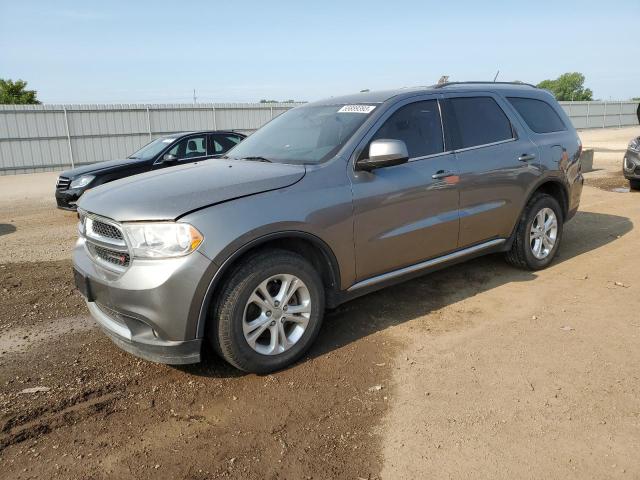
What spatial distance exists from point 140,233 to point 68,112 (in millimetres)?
18454

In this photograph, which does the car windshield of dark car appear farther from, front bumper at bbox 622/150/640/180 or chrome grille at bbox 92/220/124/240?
front bumper at bbox 622/150/640/180

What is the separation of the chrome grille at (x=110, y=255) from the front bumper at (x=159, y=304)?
0.07m

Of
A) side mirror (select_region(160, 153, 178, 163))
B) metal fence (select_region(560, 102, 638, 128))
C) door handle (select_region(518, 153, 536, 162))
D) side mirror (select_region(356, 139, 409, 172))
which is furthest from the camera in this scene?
metal fence (select_region(560, 102, 638, 128))

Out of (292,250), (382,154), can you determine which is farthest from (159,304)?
(382,154)

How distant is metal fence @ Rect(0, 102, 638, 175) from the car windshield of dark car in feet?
55.3

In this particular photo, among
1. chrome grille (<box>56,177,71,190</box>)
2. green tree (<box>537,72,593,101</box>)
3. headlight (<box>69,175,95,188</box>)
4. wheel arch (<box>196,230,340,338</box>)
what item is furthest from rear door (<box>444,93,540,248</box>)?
green tree (<box>537,72,593,101</box>)

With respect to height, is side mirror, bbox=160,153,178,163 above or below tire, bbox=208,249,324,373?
above

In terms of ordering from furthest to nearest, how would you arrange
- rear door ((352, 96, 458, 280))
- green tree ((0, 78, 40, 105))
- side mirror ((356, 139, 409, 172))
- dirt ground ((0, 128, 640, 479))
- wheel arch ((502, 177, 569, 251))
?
green tree ((0, 78, 40, 105)) → wheel arch ((502, 177, 569, 251)) → rear door ((352, 96, 458, 280)) → side mirror ((356, 139, 409, 172)) → dirt ground ((0, 128, 640, 479))

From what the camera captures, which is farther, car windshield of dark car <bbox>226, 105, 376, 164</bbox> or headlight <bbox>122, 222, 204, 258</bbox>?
car windshield of dark car <bbox>226, 105, 376, 164</bbox>

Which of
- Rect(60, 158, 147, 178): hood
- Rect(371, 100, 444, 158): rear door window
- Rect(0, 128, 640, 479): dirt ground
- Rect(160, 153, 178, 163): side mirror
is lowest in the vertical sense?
Rect(0, 128, 640, 479): dirt ground

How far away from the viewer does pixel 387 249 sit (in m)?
3.88

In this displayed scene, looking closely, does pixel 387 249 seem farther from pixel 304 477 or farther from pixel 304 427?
pixel 304 477

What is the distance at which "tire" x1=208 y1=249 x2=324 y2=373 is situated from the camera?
10.2ft

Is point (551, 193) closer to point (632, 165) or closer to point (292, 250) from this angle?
point (292, 250)
